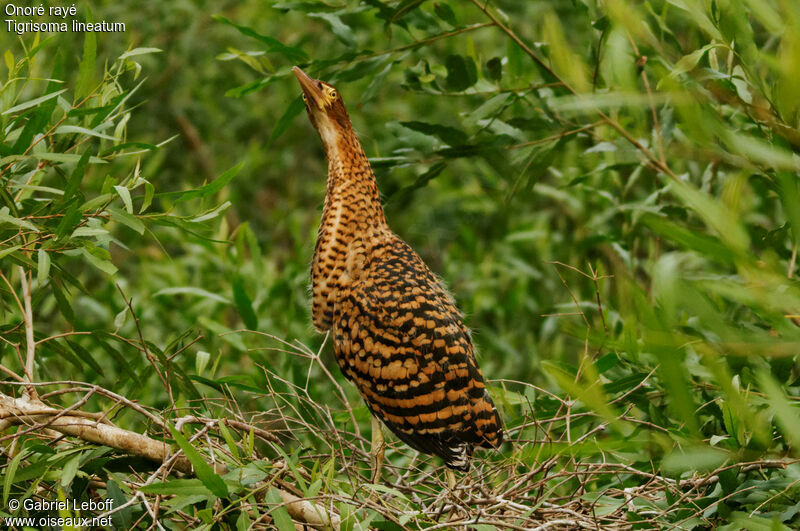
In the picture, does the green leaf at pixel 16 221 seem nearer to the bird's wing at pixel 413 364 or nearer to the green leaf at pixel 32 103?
the green leaf at pixel 32 103

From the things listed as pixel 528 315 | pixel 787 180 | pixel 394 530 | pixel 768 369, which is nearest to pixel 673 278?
pixel 787 180

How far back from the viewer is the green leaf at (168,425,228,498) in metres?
1.74

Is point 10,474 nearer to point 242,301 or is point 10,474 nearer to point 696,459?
point 696,459

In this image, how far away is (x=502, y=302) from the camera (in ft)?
17.6

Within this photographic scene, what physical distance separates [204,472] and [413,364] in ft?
2.92

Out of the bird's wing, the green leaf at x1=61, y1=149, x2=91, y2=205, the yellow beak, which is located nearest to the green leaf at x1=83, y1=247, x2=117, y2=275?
the green leaf at x1=61, y1=149, x2=91, y2=205

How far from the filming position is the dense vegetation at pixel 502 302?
4.09ft

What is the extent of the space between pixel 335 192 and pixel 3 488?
136cm

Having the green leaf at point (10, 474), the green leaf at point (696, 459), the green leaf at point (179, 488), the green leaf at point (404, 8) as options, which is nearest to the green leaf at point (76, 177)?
the green leaf at point (10, 474)

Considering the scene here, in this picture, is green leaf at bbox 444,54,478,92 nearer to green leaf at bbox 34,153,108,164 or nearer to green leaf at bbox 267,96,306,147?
green leaf at bbox 267,96,306,147

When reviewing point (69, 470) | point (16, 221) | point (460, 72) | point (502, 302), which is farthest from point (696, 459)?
point (502, 302)

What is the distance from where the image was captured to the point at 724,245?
3.65 ft

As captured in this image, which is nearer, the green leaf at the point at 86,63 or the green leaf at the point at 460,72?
the green leaf at the point at 86,63

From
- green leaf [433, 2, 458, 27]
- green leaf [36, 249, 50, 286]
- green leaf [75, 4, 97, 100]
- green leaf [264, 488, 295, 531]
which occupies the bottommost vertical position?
green leaf [264, 488, 295, 531]
